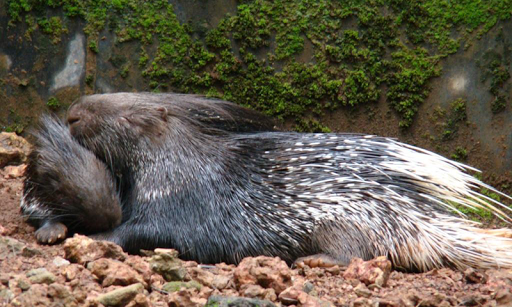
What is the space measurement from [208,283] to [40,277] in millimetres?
584

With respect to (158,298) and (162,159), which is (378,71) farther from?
(158,298)

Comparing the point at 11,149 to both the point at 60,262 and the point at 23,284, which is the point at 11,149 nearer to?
the point at 60,262

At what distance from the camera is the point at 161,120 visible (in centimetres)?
360

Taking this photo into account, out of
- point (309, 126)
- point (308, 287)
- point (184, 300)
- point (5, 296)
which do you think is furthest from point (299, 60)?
point (5, 296)

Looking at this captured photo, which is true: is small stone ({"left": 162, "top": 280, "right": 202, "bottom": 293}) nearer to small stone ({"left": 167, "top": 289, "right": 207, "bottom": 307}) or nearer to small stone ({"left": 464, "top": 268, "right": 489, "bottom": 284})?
small stone ({"left": 167, "top": 289, "right": 207, "bottom": 307})

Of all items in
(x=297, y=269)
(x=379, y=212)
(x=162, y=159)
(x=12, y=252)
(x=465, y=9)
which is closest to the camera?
(x=12, y=252)

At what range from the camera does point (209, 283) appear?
2455mm

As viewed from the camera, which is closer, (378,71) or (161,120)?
(161,120)

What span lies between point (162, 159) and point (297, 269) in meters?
0.97

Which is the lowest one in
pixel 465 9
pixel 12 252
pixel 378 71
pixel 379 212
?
pixel 12 252

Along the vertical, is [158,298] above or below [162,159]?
below

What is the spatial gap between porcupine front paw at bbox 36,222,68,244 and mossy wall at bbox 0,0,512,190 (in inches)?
49.4

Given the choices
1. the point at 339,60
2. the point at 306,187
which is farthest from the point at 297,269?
the point at 339,60

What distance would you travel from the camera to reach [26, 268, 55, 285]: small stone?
7.26 feet
